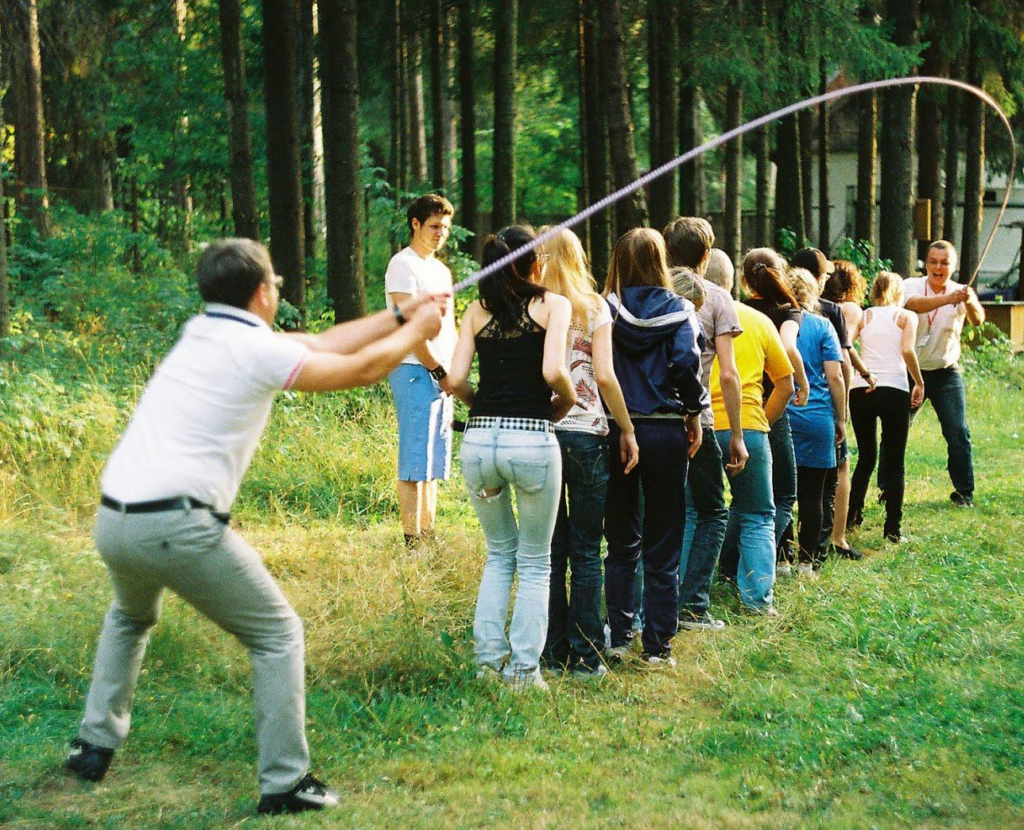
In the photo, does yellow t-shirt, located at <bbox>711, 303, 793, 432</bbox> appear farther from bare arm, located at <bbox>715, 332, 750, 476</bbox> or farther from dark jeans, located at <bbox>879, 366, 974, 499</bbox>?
dark jeans, located at <bbox>879, 366, 974, 499</bbox>

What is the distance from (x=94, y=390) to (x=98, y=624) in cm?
429

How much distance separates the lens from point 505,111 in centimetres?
1645

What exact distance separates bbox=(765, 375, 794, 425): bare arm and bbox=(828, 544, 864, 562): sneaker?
1.60 meters

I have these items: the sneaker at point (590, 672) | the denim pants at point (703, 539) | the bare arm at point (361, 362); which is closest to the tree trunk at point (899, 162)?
the denim pants at point (703, 539)

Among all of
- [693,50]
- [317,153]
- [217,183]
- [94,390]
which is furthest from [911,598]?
[217,183]

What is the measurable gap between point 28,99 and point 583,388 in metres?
19.0

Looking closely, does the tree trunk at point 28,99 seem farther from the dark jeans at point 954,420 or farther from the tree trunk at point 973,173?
the tree trunk at point 973,173

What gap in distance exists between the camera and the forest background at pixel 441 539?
4566mm

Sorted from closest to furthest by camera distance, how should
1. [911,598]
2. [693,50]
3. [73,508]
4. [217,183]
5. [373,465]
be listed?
[911,598] → [73,508] → [373,465] → [693,50] → [217,183]

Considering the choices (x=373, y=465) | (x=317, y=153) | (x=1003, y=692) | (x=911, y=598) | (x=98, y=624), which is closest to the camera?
(x=1003, y=692)

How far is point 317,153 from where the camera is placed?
19547 millimetres

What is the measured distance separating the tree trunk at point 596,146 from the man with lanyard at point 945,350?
14.3 ft

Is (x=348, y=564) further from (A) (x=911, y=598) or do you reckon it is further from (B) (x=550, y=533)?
(A) (x=911, y=598)

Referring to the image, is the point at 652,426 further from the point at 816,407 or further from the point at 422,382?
the point at 816,407
